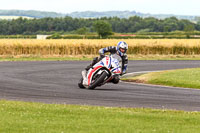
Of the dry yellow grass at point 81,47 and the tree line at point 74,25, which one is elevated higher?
the dry yellow grass at point 81,47

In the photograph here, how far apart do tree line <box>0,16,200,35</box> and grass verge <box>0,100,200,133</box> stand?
114 m

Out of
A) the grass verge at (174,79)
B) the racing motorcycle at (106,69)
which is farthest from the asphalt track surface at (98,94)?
the grass verge at (174,79)

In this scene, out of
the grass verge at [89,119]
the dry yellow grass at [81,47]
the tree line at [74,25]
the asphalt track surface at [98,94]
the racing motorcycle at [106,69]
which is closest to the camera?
the grass verge at [89,119]

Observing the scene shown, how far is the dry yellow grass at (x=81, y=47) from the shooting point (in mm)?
48406

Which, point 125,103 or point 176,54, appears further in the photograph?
point 176,54

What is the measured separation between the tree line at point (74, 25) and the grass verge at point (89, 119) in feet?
373

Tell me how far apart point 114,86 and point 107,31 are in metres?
89.7

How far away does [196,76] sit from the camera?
24.8 meters

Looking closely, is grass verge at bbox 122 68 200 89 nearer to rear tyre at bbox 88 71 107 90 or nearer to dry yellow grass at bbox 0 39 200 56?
rear tyre at bbox 88 71 107 90

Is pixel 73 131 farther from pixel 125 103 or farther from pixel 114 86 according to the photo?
pixel 114 86

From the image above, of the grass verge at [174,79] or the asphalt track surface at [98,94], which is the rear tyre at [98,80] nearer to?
the asphalt track surface at [98,94]

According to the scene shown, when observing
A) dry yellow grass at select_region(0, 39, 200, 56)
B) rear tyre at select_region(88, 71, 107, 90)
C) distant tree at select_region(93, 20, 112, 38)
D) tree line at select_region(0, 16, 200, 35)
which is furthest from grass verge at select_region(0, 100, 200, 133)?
tree line at select_region(0, 16, 200, 35)

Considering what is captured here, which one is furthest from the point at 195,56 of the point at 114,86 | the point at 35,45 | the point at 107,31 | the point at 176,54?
the point at 107,31

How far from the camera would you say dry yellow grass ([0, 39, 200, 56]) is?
1906 inches
